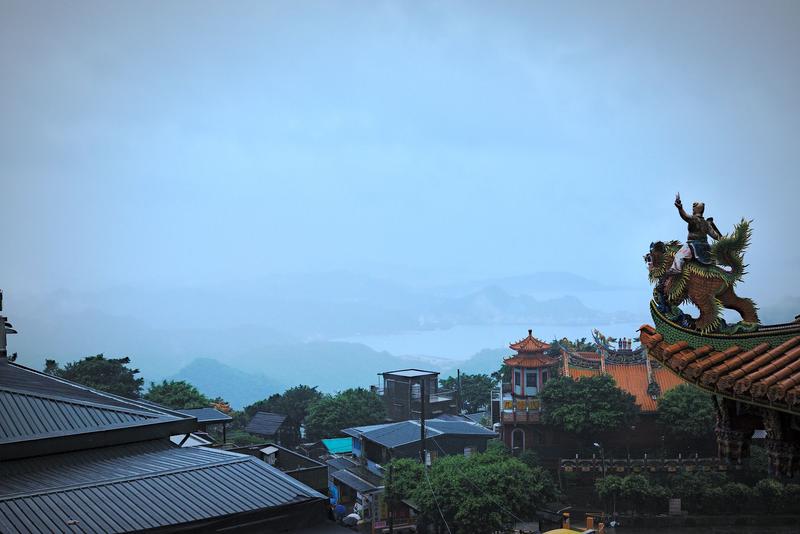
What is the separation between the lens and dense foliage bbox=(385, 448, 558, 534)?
1284 inches

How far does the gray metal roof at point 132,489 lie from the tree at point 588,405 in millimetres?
30767

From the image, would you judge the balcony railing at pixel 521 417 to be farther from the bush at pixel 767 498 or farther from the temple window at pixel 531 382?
the bush at pixel 767 498

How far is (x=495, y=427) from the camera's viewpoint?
164 ft

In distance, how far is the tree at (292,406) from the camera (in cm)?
6053

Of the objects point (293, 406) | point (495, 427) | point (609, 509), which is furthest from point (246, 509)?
point (293, 406)

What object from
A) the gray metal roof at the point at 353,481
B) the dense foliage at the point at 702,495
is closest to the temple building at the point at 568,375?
the dense foliage at the point at 702,495

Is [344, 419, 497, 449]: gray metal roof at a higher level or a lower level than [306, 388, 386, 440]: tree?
lower

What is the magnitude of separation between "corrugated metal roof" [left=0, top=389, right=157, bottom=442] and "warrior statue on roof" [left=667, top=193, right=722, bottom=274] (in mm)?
11254

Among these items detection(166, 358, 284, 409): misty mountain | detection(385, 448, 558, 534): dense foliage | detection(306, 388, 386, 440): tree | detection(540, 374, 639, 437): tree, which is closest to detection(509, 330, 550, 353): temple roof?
detection(540, 374, 639, 437): tree

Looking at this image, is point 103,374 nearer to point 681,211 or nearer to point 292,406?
point 292,406

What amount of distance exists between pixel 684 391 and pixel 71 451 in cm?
3733

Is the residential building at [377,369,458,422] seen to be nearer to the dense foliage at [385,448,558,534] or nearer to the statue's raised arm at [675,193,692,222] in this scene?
the dense foliage at [385,448,558,534]

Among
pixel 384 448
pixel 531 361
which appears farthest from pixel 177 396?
pixel 531 361

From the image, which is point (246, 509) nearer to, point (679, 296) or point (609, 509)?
point (679, 296)
